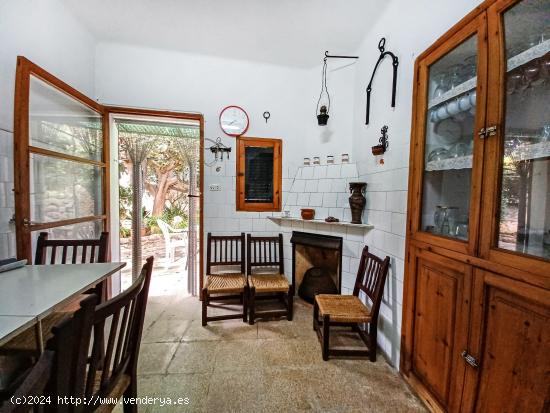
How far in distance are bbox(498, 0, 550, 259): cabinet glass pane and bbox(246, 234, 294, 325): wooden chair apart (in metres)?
1.63

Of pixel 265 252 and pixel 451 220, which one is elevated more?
pixel 451 220

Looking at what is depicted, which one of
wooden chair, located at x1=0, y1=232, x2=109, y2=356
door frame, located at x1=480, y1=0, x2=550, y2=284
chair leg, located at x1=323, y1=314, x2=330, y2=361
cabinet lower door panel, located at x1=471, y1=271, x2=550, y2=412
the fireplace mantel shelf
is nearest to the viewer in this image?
cabinet lower door panel, located at x1=471, y1=271, x2=550, y2=412

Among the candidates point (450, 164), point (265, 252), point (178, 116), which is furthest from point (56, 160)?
point (450, 164)

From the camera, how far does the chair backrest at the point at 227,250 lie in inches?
98.0

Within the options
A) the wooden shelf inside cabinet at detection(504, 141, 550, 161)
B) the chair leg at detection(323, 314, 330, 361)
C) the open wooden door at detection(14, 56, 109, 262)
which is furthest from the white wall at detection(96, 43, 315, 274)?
the wooden shelf inside cabinet at detection(504, 141, 550, 161)

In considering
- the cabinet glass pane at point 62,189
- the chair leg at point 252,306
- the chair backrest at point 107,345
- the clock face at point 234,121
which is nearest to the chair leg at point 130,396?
the chair backrest at point 107,345

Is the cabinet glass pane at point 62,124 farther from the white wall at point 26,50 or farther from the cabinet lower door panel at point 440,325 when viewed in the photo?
the cabinet lower door panel at point 440,325

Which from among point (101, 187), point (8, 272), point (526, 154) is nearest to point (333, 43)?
point (526, 154)

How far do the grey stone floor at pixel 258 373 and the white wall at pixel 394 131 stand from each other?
0.32 metres

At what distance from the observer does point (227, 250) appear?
255 cm

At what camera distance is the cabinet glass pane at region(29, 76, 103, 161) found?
1.63 meters

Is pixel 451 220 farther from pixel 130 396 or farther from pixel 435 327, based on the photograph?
pixel 130 396

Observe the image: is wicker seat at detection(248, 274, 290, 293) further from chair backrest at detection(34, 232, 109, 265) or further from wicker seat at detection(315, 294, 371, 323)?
chair backrest at detection(34, 232, 109, 265)

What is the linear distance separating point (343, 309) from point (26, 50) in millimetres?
2883
